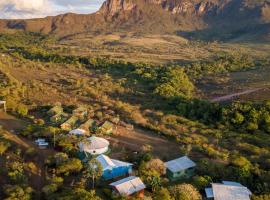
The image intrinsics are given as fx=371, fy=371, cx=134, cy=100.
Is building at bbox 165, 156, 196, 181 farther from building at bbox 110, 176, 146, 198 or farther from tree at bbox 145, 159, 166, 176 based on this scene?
building at bbox 110, 176, 146, 198

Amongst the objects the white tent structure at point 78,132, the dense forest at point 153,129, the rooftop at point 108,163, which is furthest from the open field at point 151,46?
the rooftop at point 108,163

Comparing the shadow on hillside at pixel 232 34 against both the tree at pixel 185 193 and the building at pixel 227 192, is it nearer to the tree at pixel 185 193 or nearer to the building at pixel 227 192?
the building at pixel 227 192

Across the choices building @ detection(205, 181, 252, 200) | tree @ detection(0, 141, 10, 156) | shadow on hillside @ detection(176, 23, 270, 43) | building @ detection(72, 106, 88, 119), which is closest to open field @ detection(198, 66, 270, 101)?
building @ detection(72, 106, 88, 119)

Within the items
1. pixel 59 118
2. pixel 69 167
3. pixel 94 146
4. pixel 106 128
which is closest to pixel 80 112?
pixel 59 118

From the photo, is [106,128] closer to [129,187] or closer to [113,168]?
[113,168]

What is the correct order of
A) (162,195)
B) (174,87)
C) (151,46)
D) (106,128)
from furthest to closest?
(151,46)
(174,87)
(106,128)
(162,195)

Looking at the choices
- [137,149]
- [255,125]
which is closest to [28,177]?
[137,149]
